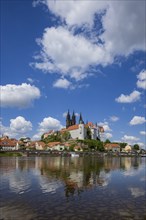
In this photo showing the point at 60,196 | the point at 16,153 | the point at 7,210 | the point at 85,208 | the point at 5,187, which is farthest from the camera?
the point at 16,153

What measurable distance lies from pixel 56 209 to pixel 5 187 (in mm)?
11018

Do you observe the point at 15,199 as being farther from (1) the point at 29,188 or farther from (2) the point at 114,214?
(2) the point at 114,214

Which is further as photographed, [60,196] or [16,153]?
[16,153]

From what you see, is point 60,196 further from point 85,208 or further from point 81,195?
point 85,208

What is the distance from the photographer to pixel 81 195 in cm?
2697

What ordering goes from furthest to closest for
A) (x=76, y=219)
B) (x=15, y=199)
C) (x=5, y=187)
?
(x=5, y=187) → (x=15, y=199) → (x=76, y=219)

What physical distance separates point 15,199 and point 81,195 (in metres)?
6.85

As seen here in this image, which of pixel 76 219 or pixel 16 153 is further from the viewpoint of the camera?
pixel 16 153

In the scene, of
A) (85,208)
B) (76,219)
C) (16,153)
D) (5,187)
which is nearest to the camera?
(76,219)

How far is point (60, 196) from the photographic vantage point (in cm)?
2591

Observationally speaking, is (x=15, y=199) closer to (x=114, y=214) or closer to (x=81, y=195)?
(x=81, y=195)

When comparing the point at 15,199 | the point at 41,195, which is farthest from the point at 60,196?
the point at 15,199

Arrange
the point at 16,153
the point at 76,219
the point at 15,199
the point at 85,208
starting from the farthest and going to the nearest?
the point at 16,153
the point at 15,199
the point at 85,208
the point at 76,219

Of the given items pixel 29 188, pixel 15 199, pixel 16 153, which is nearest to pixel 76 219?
pixel 15 199
